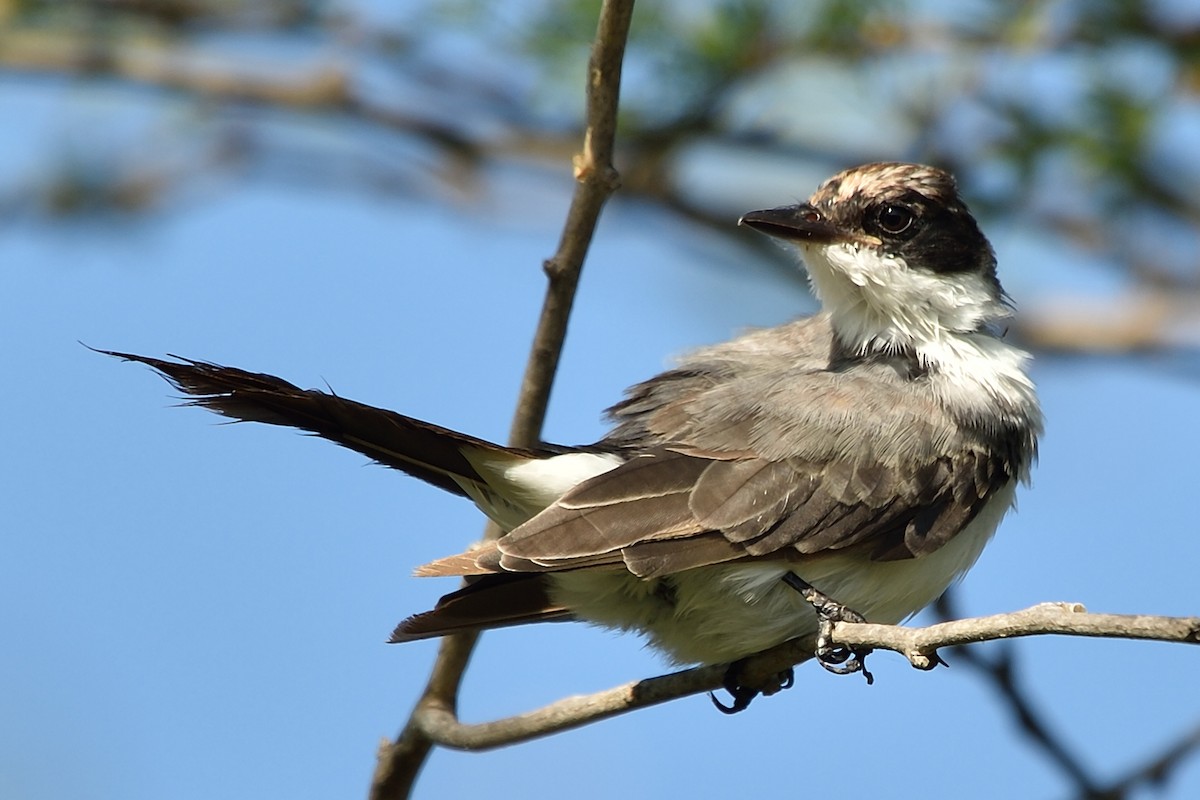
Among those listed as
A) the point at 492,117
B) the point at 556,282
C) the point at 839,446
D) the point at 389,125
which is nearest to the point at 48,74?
the point at 389,125

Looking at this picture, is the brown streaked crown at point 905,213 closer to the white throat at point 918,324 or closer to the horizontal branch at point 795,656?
the white throat at point 918,324

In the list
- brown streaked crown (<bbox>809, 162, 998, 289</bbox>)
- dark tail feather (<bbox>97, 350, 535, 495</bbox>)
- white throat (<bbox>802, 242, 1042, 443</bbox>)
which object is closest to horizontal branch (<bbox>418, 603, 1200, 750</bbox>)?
dark tail feather (<bbox>97, 350, 535, 495</bbox>)

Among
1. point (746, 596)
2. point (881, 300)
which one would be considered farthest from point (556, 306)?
point (881, 300)

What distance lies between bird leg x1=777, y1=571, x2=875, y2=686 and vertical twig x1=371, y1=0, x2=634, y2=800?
89 centimetres

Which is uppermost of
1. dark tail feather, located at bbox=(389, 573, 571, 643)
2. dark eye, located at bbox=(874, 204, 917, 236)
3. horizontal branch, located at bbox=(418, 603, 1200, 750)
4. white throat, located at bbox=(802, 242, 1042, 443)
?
dark eye, located at bbox=(874, 204, 917, 236)

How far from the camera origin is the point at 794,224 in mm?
4488

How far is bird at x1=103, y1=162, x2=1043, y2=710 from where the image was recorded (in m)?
3.94

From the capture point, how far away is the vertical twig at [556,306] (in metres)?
3.79

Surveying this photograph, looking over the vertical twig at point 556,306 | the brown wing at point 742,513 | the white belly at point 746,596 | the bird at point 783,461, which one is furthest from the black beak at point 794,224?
the white belly at point 746,596

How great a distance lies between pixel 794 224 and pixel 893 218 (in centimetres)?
41

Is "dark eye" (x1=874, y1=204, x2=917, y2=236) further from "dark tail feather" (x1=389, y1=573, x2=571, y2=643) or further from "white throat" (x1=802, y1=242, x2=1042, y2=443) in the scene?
"dark tail feather" (x1=389, y1=573, x2=571, y2=643)

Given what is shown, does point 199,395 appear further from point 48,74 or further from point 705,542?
point 48,74

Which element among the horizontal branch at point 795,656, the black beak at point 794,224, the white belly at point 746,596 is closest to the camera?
the horizontal branch at point 795,656

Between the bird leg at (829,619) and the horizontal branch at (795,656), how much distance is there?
73 millimetres
